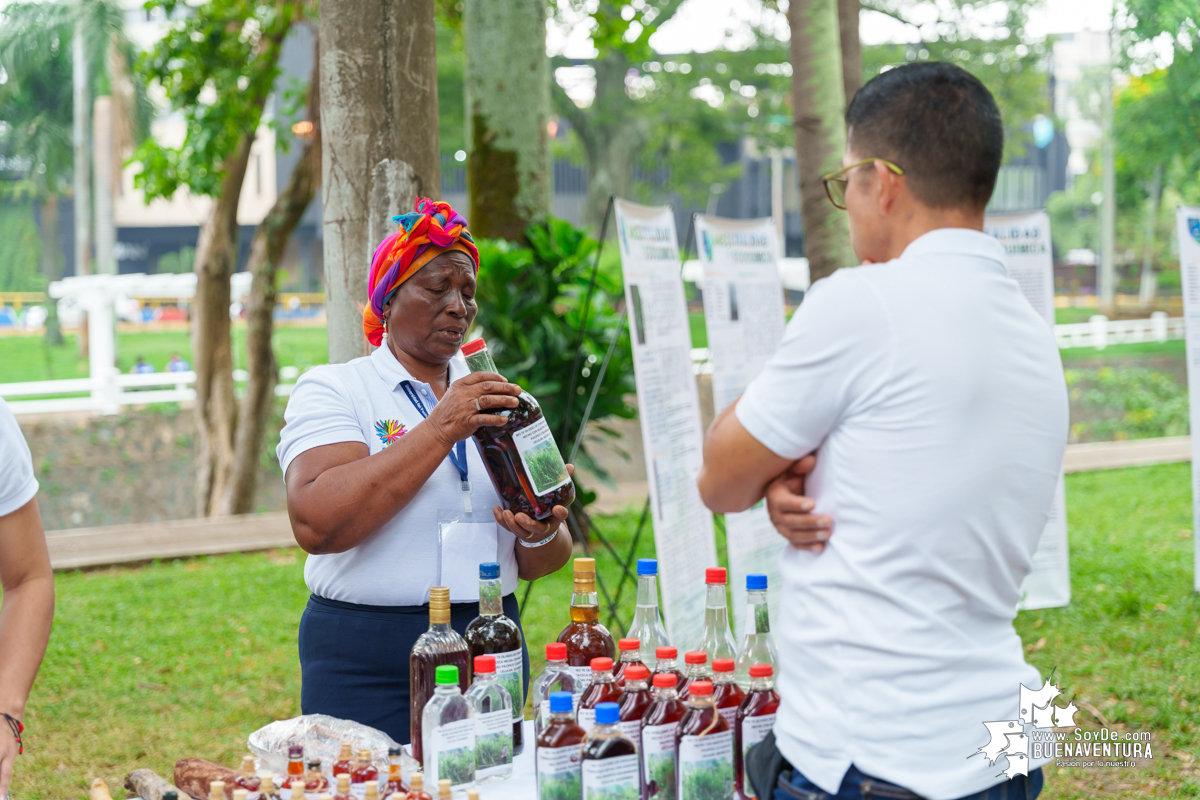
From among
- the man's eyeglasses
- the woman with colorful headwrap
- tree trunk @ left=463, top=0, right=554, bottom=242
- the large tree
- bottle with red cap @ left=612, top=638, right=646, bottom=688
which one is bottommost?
bottle with red cap @ left=612, top=638, right=646, bottom=688

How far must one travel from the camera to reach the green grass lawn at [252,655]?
4.24 m

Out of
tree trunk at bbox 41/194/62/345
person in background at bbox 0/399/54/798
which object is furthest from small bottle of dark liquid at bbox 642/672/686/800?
tree trunk at bbox 41/194/62/345

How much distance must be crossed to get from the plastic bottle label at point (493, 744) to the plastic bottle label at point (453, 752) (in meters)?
0.03

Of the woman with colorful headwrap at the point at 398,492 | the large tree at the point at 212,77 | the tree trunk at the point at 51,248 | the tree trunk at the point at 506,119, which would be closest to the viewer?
the woman with colorful headwrap at the point at 398,492

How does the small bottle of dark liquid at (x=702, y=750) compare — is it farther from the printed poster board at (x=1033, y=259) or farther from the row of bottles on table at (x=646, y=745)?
the printed poster board at (x=1033, y=259)

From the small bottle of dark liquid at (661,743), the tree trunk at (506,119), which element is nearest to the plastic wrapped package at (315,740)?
the small bottle of dark liquid at (661,743)

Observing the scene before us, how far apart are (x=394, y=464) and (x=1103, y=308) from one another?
28406 millimetres

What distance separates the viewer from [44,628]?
6.23 ft

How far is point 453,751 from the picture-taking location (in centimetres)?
175

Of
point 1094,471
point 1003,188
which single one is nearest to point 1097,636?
point 1094,471

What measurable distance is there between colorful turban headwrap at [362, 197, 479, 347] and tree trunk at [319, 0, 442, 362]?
816 millimetres

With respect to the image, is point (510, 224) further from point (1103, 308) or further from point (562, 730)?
point (1103, 308)

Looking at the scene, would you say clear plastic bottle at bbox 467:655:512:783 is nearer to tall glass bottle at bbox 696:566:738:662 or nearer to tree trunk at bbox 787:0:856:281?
tall glass bottle at bbox 696:566:738:662

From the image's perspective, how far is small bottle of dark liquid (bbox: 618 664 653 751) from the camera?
1679 millimetres
